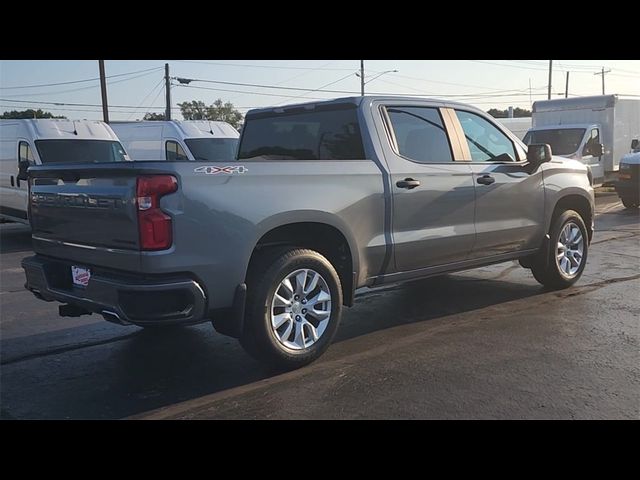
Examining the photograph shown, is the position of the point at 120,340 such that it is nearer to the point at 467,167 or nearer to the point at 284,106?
the point at 284,106

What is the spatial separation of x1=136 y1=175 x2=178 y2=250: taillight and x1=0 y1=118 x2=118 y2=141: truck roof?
31.9ft

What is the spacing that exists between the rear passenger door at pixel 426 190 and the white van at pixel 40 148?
28.4ft

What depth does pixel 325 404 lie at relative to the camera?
394 cm

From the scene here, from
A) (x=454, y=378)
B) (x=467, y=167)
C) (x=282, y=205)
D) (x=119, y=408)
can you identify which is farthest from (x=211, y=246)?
(x=467, y=167)

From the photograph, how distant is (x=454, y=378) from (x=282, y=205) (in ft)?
5.64

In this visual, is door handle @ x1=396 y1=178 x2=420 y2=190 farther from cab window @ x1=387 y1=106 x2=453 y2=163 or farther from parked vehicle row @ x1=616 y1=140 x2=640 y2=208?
parked vehicle row @ x1=616 y1=140 x2=640 y2=208

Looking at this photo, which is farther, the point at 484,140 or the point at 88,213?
the point at 484,140

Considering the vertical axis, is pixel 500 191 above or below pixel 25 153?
below

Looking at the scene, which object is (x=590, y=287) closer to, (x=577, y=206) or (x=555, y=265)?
(x=555, y=265)

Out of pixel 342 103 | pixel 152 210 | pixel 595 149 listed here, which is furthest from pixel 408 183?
pixel 595 149

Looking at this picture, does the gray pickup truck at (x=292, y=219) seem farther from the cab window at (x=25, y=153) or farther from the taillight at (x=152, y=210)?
the cab window at (x=25, y=153)

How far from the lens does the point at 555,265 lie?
6.77 metres

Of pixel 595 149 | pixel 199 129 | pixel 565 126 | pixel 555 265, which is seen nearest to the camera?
pixel 555 265

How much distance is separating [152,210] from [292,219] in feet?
3.40
